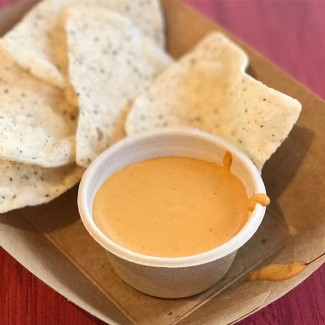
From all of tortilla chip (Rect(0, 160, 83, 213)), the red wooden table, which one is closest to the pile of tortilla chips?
tortilla chip (Rect(0, 160, 83, 213))

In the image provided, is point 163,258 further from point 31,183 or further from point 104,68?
point 104,68

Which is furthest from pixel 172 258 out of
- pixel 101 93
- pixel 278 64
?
pixel 278 64

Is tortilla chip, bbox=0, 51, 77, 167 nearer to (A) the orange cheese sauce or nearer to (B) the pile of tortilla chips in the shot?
(B) the pile of tortilla chips

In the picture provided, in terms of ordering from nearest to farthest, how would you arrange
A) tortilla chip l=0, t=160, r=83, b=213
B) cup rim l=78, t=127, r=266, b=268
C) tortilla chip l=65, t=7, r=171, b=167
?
cup rim l=78, t=127, r=266, b=268, tortilla chip l=0, t=160, r=83, b=213, tortilla chip l=65, t=7, r=171, b=167

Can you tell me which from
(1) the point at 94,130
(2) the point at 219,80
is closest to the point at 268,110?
(2) the point at 219,80

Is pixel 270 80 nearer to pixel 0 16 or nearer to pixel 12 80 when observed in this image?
pixel 12 80
